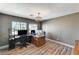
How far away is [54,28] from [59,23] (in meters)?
0.54

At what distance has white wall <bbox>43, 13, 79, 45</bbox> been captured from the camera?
10.6 feet

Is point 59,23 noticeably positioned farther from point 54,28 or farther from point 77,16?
point 77,16

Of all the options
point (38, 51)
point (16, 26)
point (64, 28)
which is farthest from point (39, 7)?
point (16, 26)

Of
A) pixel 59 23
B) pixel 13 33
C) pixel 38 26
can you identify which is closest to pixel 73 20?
pixel 59 23

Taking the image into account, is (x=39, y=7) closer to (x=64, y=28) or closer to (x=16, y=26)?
(x=64, y=28)

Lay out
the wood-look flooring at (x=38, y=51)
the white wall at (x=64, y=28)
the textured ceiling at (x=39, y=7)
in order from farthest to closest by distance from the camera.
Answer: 1. the white wall at (x=64, y=28)
2. the wood-look flooring at (x=38, y=51)
3. the textured ceiling at (x=39, y=7)

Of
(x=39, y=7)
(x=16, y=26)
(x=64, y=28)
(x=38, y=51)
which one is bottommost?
(x=38, y=51)

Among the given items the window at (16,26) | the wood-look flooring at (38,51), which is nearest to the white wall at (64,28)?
the wood-look flooring at (38,51)

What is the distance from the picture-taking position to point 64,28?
3.86 metres

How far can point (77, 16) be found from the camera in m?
3.09

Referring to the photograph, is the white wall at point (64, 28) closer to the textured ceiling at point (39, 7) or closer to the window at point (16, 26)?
the textured ceiling at point (39, 7)

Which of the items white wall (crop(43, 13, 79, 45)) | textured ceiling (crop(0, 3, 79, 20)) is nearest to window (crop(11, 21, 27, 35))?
textured ceiling (crop(0, 3, 79, 20))

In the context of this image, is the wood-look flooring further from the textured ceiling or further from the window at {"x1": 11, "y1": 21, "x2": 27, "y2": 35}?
the textured ceiling

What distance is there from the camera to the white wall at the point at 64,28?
324cm
